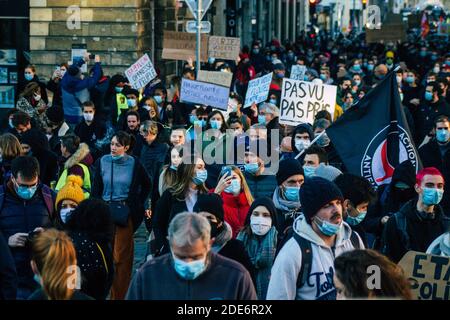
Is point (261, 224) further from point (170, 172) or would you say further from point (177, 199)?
point (170, 172)

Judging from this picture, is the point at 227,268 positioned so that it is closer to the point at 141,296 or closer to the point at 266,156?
the point at 141,296

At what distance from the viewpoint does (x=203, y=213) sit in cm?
747

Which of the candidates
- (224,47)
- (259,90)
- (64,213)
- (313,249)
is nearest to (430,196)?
(313,249)

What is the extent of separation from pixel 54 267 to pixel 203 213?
2.26m

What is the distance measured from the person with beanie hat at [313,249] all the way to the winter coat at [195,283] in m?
0.54

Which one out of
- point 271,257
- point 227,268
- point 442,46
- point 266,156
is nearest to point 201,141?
point 266,156

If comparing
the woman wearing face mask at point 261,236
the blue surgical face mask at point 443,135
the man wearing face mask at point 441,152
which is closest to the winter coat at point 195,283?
the woman wearing face mask at point 261,236

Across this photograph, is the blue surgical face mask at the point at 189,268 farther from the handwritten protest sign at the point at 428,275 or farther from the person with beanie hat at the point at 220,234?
the person with beanie hat at the point at 220,234

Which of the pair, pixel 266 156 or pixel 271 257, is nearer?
pixel 271 257

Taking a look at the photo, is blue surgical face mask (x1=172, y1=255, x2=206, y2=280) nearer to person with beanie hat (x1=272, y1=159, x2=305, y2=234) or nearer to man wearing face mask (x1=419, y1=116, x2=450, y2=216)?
person with beanie hat (x1=272, y1=159, x2=305, y2=234)

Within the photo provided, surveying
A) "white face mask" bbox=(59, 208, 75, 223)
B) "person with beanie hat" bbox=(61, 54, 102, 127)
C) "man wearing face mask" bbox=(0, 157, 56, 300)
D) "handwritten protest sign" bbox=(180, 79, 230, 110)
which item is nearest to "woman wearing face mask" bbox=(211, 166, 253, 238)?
"white face mask" bbox=(59, 208, 75, 223)

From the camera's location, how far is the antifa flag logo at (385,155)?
9688 mm

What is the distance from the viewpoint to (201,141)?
12.1m
